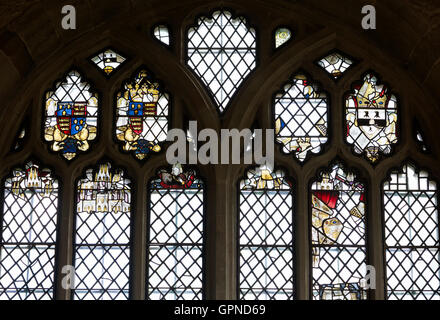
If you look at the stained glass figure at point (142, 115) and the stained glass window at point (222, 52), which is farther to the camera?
the stained glass window at point (222, 52)

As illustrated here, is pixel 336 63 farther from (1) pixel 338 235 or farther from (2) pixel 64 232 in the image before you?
(2) pixel 64 232

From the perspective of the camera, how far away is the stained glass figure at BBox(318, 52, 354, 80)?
12.5 m

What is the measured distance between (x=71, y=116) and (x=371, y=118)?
335 centimetres

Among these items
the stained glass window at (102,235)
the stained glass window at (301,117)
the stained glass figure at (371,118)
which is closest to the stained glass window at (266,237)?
the stained glass window at (301,117)

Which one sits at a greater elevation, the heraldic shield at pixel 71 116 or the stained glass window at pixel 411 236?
the heraldic shield at pixel 71 116

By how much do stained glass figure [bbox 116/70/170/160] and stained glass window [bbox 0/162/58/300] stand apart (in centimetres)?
97

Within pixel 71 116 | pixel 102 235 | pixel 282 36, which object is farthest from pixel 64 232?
pixel 282 36

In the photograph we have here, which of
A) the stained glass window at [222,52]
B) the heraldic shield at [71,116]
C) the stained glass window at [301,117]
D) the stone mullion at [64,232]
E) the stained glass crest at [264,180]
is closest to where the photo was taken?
the stone mullion at [64,232]

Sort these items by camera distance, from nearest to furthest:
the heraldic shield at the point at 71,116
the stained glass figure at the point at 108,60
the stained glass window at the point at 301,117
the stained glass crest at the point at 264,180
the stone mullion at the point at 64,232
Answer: the stone mullion at the point at 64,232
the stained glass crest at the point at 264,180
the stained glass window at the point at 301,117
the heraldic shield at the point at 71,116
the stained glass figure at the point at 108,60

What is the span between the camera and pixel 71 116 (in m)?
12.4

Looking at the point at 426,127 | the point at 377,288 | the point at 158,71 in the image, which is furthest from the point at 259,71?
the point at 377,288

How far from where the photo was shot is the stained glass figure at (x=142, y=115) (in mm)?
12211

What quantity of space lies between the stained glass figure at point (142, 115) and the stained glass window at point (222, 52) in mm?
538

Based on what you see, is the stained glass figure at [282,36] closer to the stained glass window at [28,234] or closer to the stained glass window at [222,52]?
the stained glass window at [222,52]
